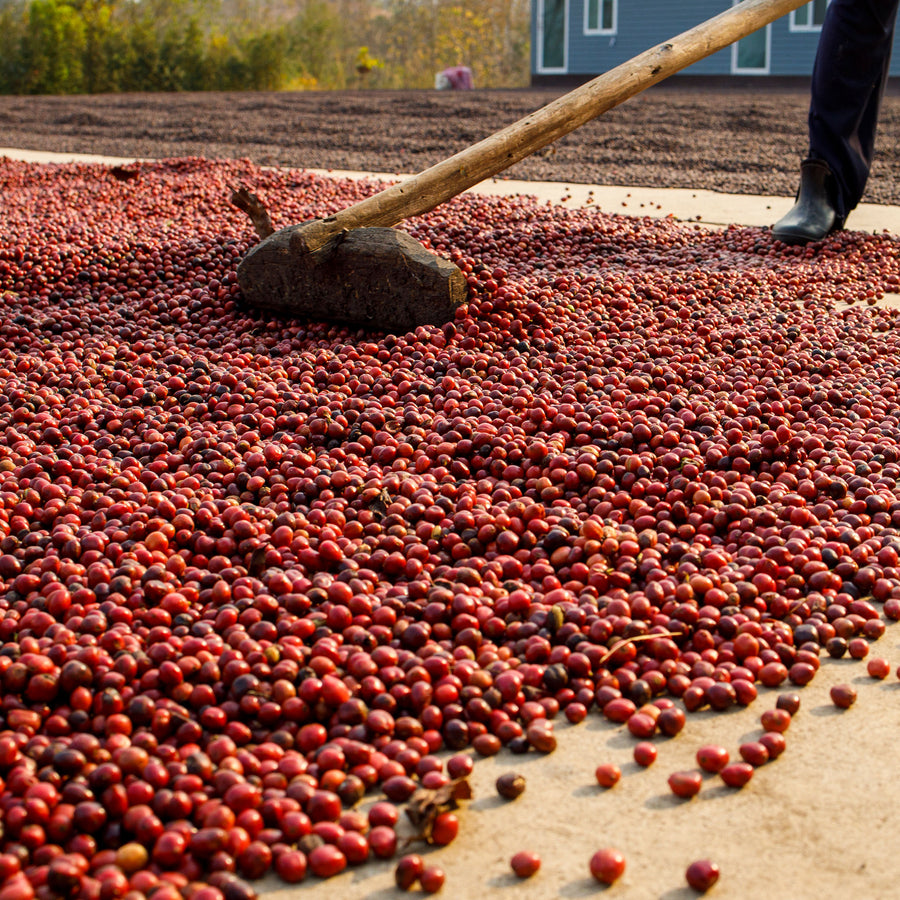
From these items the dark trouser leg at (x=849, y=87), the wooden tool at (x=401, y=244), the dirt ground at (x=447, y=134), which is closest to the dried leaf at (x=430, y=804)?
the wooden tool at (x=401, y=244)

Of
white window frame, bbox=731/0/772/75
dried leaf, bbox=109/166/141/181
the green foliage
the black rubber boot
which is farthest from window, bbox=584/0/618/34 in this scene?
the black rubber boot

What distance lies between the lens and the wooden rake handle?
4047mm

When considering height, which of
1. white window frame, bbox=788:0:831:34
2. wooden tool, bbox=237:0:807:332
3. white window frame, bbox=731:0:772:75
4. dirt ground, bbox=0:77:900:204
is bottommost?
wooden tool, bbox=237:0:807:332

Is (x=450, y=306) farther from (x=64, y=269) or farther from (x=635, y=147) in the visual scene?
(x=635, y=147)

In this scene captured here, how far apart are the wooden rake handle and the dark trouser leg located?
35.3 inches

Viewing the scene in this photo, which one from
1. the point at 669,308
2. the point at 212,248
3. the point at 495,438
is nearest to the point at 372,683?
the point at 495,438

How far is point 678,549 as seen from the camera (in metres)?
2.32

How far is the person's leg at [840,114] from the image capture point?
5.09 meters

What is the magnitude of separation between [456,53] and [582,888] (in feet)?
85.5

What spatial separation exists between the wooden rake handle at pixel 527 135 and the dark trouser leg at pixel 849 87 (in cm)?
90

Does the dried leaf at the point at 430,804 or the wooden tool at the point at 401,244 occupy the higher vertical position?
the wooden tool at the point at 401,244

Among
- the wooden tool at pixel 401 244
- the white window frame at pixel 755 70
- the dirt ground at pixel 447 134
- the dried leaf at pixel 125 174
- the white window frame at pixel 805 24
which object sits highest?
the white window frame at pixel 805 24

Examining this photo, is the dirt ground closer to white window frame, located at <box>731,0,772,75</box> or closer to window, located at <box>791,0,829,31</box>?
white window frame, located at <box>731,0,772,75</box>

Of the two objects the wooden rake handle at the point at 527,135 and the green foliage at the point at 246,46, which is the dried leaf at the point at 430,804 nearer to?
the wooden rake handle at the point at 527,135
